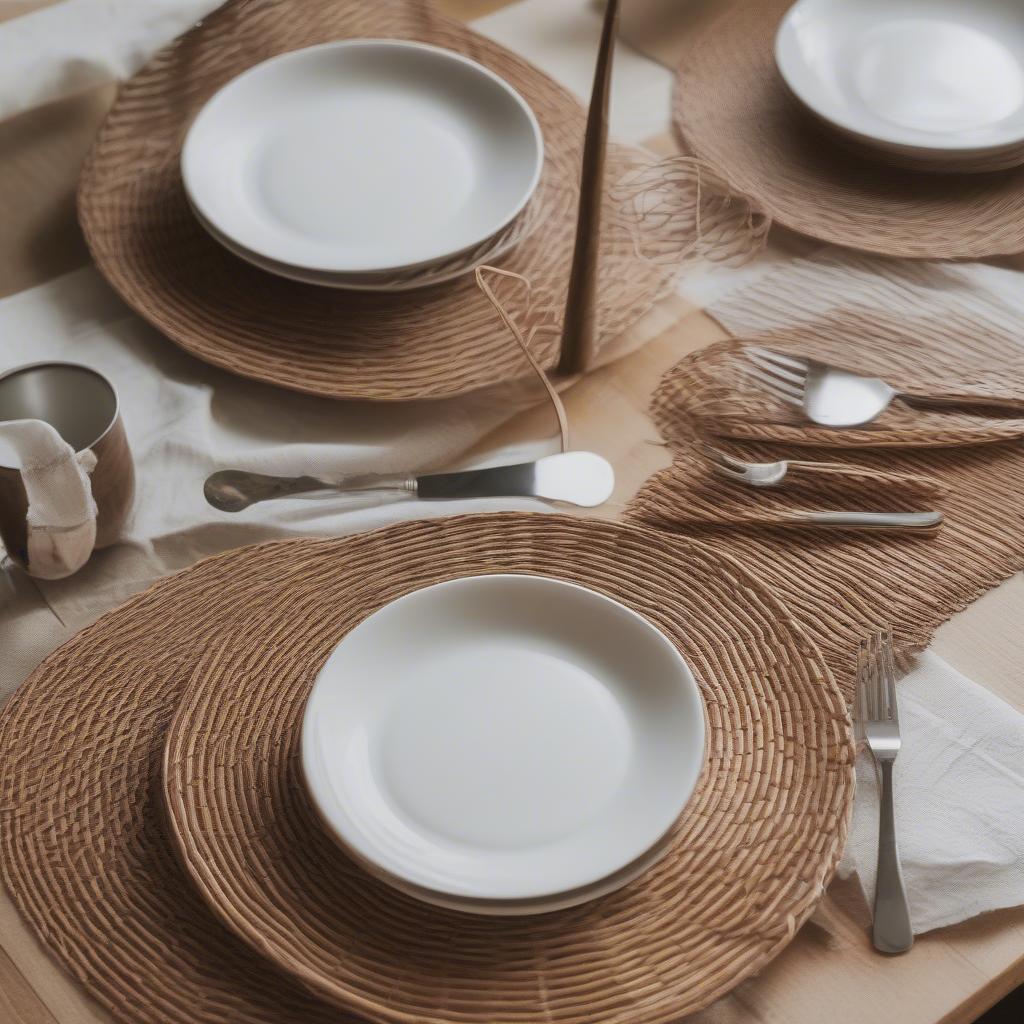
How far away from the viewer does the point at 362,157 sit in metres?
0.99

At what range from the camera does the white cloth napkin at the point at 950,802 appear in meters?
0.61

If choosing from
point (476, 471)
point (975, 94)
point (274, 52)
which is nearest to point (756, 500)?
point (476, 471)

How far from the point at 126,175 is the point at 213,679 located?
50 cm

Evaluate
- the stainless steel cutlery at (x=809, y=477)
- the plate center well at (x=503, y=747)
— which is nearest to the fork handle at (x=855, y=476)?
the stainless steel cutlery at (x=809, y=477)

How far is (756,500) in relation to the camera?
0.79 m

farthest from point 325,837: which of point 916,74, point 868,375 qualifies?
point 916,74

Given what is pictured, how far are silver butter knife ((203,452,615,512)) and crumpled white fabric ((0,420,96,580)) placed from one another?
0.10 meters

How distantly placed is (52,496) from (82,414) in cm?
9

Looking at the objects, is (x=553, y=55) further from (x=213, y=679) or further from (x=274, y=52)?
(x=213, y=679)

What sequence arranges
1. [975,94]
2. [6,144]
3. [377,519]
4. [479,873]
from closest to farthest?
[479,873]
[377,519]
[6,144]
[975,94]

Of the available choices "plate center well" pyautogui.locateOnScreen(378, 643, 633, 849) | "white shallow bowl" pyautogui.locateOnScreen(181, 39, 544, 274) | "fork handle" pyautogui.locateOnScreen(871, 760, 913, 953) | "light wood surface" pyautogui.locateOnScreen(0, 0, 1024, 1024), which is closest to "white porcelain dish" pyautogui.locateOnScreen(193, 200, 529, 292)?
"white shallow bowl" pyautogui.locateOnScreen(181, 39, 544, 274)

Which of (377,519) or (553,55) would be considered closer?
(377,519)

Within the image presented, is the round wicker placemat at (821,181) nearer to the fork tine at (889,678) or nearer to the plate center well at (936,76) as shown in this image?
the plate center well at (936,76)

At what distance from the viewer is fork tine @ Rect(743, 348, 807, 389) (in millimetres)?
857
